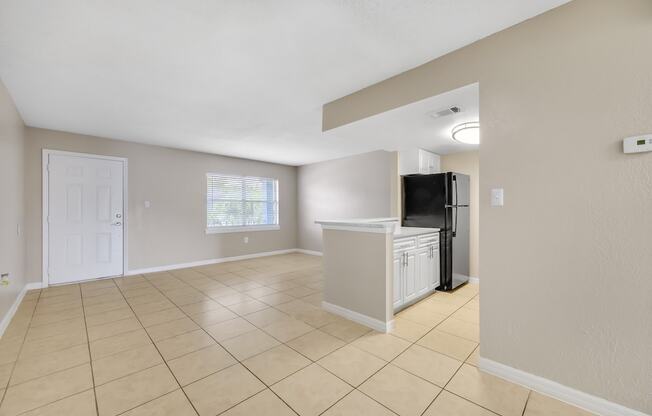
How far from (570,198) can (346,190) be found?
178 inches

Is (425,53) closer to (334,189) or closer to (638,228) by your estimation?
(638,228)

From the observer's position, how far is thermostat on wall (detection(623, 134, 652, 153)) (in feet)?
4.60

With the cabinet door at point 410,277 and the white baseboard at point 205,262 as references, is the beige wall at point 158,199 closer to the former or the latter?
the white baseboard at point 205,262

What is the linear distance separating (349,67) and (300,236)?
544 cm

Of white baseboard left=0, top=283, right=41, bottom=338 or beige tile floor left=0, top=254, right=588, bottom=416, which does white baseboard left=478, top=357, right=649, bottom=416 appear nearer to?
beige tile floor left=0, top=254, right=588, bottom=416

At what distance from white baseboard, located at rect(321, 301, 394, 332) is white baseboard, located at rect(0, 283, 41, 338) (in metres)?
3.08

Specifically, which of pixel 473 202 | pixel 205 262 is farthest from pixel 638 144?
pixel 205 262

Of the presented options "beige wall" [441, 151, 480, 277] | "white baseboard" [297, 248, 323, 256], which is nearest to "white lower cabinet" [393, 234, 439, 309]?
"beige wall" [441, 151, 480, 277]

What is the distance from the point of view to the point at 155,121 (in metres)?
3.73

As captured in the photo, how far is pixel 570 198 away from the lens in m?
1.64

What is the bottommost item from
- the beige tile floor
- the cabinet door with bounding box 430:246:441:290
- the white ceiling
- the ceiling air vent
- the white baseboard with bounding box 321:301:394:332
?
the beige tile floor

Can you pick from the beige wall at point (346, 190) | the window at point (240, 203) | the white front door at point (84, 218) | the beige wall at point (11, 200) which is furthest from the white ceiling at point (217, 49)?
the window at point (240, 203)

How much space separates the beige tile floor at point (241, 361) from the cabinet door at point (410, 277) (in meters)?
0.19

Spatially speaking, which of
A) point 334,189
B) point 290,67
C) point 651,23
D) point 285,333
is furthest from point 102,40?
point 334,189
